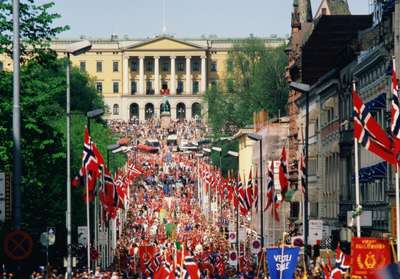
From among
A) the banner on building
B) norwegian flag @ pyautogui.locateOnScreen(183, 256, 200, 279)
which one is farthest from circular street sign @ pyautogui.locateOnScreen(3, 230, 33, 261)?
norwegian flag @ pyautogui.locateOnScreen(183, 256, 200, 279)

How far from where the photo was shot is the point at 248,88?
147 meters

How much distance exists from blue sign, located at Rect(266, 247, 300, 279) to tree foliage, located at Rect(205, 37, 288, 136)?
10270 cm

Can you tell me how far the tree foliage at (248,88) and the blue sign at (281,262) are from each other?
4043 inches

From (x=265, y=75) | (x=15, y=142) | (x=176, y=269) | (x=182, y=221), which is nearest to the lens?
(x=15, y=142)

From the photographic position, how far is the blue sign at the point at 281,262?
30.8 m

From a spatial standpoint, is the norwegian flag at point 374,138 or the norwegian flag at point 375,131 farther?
the norwegian flag at point 375,131

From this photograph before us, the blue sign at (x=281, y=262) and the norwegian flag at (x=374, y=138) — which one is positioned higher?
the norwegian flag at (x=374, y=138)

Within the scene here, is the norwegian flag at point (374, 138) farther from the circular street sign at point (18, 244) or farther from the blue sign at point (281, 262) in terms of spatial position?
the circular street sign at point (18, 244)

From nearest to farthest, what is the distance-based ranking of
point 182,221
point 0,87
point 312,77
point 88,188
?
1. point 0,87
2. point 88,188
3. point 312,77
4. point 182,221

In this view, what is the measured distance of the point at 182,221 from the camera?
315 feet

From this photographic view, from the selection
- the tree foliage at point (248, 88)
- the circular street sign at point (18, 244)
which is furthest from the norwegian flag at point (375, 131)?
the tree foliage at point (248, 88)

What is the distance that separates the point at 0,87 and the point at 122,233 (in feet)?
143

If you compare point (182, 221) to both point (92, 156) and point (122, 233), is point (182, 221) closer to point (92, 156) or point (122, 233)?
point (122, 233)

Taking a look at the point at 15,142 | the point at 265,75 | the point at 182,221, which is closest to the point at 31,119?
the point at 15,142
